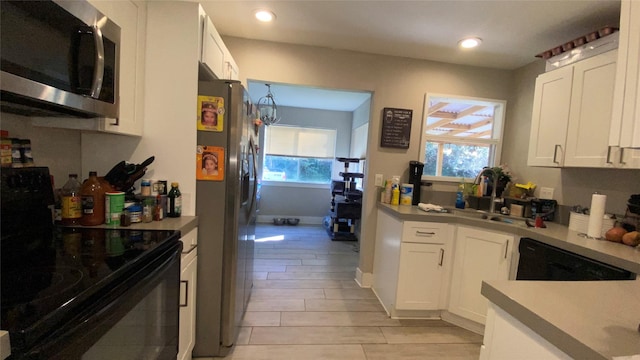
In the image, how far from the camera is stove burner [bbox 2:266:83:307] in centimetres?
69

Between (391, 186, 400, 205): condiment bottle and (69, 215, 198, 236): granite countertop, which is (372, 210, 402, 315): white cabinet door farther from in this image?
(69, 215, 198, 236): granite countertop

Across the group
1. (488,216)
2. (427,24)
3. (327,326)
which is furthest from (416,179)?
(327,326)

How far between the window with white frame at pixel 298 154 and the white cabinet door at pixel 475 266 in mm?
3698

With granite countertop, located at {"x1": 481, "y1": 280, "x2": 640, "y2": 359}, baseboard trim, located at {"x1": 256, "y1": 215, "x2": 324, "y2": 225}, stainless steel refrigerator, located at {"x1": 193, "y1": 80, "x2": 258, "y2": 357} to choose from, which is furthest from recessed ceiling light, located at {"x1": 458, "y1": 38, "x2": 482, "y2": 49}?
baseboard trim, located at {"x1": 256, "y1": 215, "x2": 324, "y2": 225}

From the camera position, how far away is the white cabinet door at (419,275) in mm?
2262

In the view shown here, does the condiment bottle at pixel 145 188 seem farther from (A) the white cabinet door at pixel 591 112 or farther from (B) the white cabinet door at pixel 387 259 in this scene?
(A) the white cabinet door at pixel 591 112

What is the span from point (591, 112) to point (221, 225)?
8.57ft

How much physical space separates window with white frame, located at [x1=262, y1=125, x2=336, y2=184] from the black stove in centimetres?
433

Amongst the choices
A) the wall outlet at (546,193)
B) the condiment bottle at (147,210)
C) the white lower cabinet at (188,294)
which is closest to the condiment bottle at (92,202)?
the condiment bottle at (147,210)

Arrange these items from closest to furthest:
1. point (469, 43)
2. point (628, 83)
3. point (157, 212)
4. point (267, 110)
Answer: point (628, 83)
point (157, 212)
point (469, 43)
point (267, 110)

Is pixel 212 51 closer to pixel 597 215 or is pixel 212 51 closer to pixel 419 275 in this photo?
pixel 419 275

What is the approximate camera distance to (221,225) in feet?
5.67

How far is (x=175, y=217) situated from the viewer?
1628 mm

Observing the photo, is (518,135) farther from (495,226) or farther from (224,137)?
(224,137)
